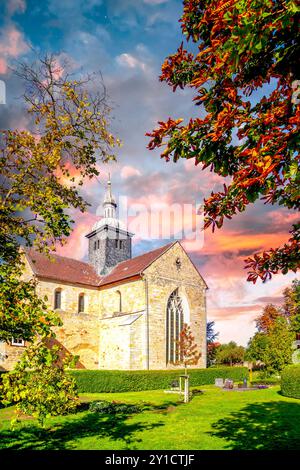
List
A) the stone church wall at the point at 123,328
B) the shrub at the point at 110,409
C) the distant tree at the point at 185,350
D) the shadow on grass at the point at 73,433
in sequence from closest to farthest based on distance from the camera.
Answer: the shadow on grass at the point at 73,433
the shrub at the point at 110,409
the distant tree at the point at 185,350
the stone church wall at the point at 123,328

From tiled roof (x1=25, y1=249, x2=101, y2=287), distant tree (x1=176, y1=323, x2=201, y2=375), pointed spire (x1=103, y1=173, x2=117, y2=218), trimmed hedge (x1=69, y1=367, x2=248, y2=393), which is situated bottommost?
trimmed hedge (x1=69, y1=367, x2=248, y2=393)

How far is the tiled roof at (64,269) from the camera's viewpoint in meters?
30.0

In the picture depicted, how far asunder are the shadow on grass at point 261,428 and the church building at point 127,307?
13.9 m

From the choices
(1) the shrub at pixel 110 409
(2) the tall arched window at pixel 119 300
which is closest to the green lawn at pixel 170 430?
(1) the shrub at pixel 110 409

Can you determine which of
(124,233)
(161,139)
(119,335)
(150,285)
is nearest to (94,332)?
(119,335)

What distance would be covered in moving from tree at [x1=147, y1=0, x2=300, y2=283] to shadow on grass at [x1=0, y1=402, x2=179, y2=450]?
681 cm

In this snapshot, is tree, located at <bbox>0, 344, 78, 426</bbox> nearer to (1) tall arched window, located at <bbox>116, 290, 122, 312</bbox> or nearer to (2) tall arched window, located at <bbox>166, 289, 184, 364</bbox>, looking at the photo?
(2) tall arched window, located at <bbox>166, 289, 184, 364</bbox>

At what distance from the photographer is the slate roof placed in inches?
1184

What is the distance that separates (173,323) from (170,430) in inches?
812

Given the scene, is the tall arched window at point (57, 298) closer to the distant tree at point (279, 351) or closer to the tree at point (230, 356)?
the distant tree at point (279, 351)

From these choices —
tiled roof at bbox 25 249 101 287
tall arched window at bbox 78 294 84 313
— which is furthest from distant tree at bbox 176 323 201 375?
tiled roof at bbox 25 249 101 287

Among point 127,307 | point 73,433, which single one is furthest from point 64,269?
point 73,433

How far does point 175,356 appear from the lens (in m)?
29.4
